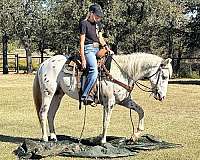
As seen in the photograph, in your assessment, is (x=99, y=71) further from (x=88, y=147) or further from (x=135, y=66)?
(x=88, y=147)

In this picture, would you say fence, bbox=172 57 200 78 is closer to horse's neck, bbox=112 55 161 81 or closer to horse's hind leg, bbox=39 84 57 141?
horse's neck, bbox=112 55 161 81

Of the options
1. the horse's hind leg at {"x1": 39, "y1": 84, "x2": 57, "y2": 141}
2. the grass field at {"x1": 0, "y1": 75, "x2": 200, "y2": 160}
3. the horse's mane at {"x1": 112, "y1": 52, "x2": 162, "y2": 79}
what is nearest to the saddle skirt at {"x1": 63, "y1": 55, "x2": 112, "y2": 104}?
the horse's mane at {"x1": 112, "y1": 52, "x2": 162, "y2": 79}

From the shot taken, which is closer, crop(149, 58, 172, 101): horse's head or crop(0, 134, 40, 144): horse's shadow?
crop(149, 58, 172, 101): horse's head

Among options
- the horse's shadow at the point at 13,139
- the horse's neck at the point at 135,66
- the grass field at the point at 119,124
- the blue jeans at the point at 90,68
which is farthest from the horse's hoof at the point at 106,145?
the horse's shadow at the point at 13,139

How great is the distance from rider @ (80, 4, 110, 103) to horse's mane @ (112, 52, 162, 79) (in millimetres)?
477

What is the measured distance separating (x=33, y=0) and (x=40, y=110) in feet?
109

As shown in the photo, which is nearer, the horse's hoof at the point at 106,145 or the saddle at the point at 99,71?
the horse's hoof at the point at 106,145

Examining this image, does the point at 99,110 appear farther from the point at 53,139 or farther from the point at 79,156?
the point at 79,156

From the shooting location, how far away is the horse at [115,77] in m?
8.20

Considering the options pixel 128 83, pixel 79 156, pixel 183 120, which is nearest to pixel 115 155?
pixel 79 156

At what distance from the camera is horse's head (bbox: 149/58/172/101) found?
8180mm

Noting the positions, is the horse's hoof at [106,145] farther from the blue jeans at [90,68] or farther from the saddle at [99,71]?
the blue jeans at [90,68]

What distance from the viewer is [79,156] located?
768cm

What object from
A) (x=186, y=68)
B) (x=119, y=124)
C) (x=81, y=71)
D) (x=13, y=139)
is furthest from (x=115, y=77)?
(x=186, y=68)
